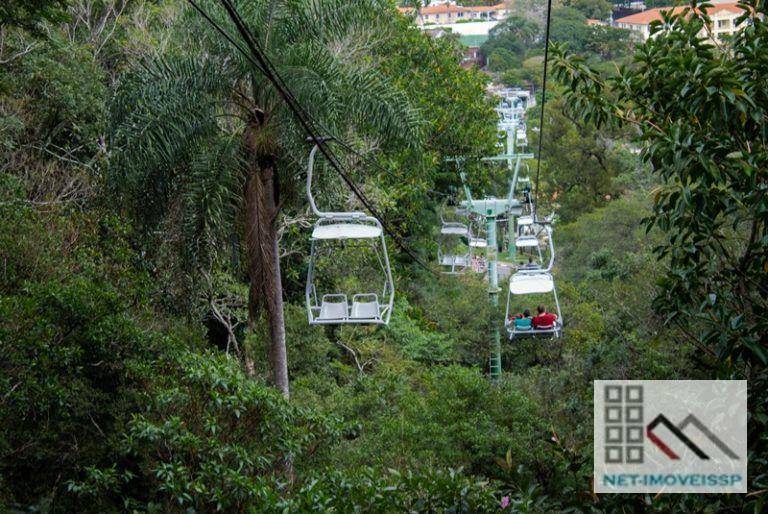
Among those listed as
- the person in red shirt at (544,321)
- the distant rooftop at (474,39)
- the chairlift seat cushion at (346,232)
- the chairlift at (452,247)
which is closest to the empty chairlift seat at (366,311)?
the chairlift seat cushion at (346,232)

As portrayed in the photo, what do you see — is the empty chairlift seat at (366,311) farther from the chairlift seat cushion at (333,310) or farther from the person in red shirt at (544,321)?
the person in red shirt at (544,321)

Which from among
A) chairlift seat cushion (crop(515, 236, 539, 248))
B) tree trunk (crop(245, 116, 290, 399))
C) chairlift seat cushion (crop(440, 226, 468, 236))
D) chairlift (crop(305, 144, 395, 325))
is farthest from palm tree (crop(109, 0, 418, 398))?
chairlift seat cushion (crop(440, 226, 468, 236))

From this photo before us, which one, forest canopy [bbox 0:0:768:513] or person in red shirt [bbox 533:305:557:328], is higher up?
forest canopy [bbox 0:0:768:513]

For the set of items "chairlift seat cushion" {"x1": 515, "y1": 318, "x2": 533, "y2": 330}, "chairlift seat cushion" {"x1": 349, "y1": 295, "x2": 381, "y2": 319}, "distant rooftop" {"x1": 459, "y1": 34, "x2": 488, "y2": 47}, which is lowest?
"chairlift seat cushion" {"x1": 515, "y1": 318, "x2": 533, "y2": 330}

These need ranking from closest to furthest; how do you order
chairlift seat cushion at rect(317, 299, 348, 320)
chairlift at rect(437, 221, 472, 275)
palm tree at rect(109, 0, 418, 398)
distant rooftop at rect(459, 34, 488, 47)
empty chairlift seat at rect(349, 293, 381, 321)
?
palm tree at rect(109, 0, 418, 398) < empty chairlift seat at rect(349, 293, 381, 321) < chairlift seat cushion at rect(317, 299, 348, 320) < chairlift at rect(437, 221, 472, 275) < distant rooftop at rect(459, 34, 488, 47)

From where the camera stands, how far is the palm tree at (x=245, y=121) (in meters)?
11.5

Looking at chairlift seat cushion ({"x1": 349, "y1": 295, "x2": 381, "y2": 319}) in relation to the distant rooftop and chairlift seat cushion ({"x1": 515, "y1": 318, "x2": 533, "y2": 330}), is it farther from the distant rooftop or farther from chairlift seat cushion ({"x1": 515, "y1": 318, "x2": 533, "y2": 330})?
the distant rooftop

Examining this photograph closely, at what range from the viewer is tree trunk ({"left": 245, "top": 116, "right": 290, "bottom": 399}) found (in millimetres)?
11984

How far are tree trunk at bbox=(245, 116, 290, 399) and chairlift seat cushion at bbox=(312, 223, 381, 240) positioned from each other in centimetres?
111

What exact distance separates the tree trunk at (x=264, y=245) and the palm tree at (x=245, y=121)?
0.02 metres

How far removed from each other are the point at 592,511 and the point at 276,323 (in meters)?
7.67

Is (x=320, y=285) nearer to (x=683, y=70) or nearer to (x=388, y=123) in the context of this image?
(x=388, y=123)

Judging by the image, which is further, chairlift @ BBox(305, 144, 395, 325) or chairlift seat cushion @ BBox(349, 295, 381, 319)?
chairlift seat cushion @ BBox(349, 295, 381, 319)

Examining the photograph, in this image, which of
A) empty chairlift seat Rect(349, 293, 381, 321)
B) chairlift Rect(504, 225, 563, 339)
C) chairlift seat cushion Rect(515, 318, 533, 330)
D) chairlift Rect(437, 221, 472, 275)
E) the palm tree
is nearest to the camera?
the palm tree
